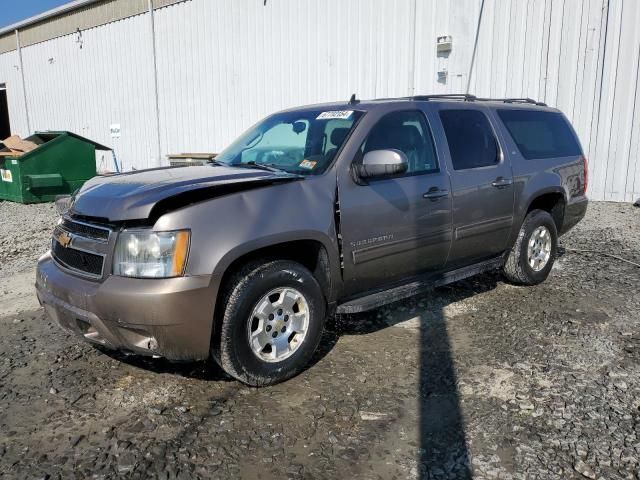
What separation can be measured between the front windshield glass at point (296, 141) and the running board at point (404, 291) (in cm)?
98

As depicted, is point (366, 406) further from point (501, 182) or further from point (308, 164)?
point (501, 182)

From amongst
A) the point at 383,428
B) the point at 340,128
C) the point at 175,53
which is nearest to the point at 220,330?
the point at 383,428

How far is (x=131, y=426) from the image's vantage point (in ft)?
10.4

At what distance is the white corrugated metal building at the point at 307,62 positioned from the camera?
10.0m

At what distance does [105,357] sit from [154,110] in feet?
46.8

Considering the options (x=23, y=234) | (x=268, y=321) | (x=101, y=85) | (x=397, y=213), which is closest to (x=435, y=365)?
(x=397, y=213)

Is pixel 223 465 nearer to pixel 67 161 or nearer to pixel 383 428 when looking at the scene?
pixel 383 428

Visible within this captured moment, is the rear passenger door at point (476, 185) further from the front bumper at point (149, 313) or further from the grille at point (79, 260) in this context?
the grille at point (79, 260)

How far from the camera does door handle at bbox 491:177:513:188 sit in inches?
195

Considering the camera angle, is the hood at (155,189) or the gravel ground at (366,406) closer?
the gravel ground at (366,406)

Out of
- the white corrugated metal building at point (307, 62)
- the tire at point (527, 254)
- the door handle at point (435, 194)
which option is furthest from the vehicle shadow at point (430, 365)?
the white corrugated metal building at point (307, 62)

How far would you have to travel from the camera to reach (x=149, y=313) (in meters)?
3.10

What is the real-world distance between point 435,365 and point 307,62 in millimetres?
10336

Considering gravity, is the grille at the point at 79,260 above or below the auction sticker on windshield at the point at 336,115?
below
